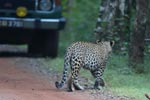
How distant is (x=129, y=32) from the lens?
55.2ft

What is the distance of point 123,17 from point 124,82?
14.5 ft

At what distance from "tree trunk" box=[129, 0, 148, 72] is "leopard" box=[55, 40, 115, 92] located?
206cm

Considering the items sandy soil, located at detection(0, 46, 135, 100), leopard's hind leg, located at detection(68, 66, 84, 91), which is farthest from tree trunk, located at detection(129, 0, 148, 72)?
leopard's hind leg, located at detection(68, 66, 84, 91)

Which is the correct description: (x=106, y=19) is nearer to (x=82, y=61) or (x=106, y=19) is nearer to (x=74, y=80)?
(x=82, y=61)

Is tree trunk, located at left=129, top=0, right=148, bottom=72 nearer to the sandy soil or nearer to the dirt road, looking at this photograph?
the sandy soil

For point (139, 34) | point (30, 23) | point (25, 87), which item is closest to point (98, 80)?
point (25, 87)

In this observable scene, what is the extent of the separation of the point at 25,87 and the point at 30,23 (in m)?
4.25

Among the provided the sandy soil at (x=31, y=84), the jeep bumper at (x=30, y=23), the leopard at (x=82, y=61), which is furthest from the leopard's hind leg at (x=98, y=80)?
the jeep bumper at (x=30, y=23)

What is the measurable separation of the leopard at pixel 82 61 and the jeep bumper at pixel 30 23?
403cm

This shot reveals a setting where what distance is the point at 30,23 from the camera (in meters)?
16.0

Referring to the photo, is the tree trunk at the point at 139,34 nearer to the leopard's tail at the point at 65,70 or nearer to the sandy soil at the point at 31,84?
the sandy soil at the point at 31,84

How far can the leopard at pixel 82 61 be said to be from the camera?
1153cm

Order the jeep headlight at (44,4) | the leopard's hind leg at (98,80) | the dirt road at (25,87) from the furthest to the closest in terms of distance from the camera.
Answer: the jeep headlight at (44,4) < the leopard's hind leg at (98,80) < the dirt road at (25,87)

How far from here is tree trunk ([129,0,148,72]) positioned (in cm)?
1416
